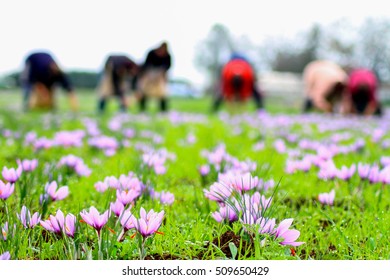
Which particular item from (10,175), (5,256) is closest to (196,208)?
(10,175)

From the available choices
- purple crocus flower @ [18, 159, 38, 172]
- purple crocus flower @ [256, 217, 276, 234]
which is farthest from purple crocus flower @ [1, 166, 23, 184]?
purple crocus flower @ [256, 217, 276, 234]

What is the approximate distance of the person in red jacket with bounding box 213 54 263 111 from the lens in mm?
9680

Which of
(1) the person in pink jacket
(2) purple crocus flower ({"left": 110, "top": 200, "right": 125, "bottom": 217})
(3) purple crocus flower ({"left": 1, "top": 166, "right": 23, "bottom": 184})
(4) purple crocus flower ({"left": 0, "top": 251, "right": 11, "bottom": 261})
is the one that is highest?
(3) purple crocus flower ({"left": 1, "top": 166, "right": 23, "bottom": 184})

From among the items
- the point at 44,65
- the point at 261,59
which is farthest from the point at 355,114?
the point at 261,59

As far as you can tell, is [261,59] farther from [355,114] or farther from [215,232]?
[215,232]

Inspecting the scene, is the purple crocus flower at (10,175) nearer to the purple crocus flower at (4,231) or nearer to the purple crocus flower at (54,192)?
the purple crocus flower at (54,192)

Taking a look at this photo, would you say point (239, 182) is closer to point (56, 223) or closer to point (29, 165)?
point (56, 223)

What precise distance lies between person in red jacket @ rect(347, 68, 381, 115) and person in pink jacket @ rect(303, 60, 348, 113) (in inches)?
29.7

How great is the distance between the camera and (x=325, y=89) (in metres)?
11.5

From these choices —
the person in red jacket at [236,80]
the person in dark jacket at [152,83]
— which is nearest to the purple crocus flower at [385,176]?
the person in dark jacket at [152,83]

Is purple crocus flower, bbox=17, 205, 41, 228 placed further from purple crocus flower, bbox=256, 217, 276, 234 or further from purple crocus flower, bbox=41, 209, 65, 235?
purple crocus flower, bbox=256, 217, 276, 234

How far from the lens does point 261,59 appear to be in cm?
1777
